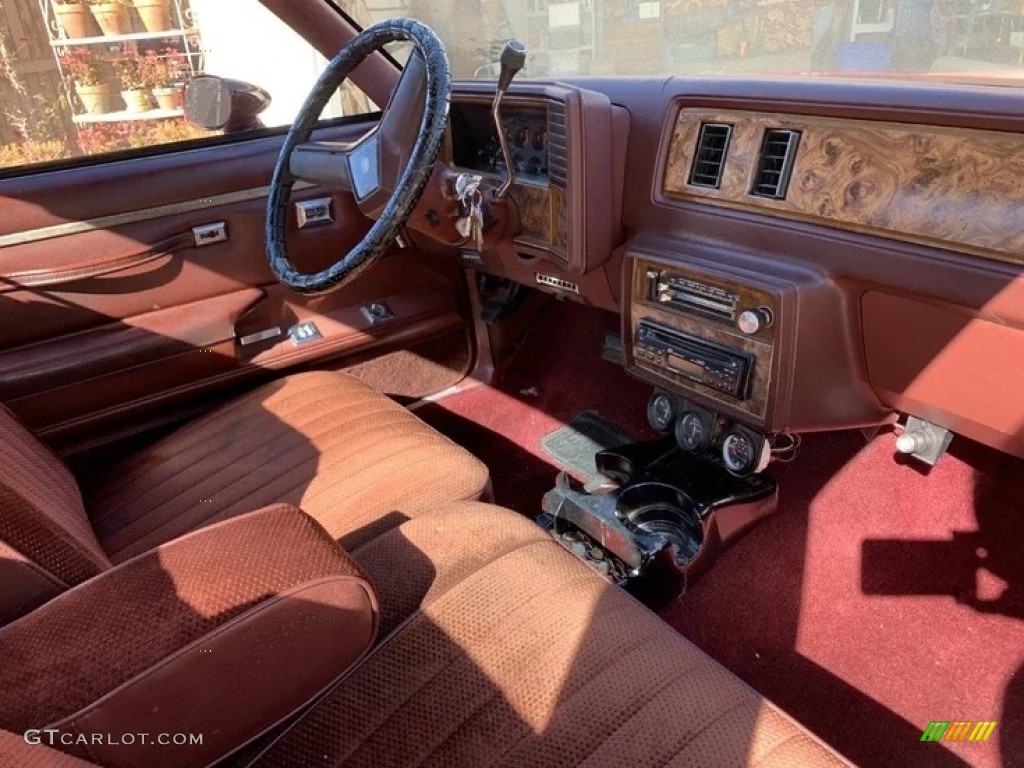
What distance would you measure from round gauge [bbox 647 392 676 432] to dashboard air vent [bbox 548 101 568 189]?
1.68ft

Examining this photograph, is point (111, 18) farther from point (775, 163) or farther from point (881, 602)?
point (881, 602)

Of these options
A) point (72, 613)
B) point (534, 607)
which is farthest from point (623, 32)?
point (72, 613)

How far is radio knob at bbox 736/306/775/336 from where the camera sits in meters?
1.42

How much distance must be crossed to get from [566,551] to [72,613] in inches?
26.2

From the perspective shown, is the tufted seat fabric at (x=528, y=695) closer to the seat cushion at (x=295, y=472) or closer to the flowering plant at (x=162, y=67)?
the seat cushion at (x=295, y=472)

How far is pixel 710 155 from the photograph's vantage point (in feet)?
5.01

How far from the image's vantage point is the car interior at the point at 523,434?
93 centimetres

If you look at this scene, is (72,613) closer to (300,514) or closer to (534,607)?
(300,514)

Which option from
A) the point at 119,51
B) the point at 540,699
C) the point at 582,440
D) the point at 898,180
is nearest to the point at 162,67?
the point at 119,51

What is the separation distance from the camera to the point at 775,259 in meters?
1.44

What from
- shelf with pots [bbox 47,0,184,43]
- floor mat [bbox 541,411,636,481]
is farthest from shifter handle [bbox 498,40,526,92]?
shelf with pots [bbox 47,0,184,43]

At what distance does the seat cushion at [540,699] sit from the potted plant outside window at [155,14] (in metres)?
2.13

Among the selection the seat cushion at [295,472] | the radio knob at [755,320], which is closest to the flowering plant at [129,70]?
the seat cushion at [295,472]

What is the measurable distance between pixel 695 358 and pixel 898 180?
47 centimetres
